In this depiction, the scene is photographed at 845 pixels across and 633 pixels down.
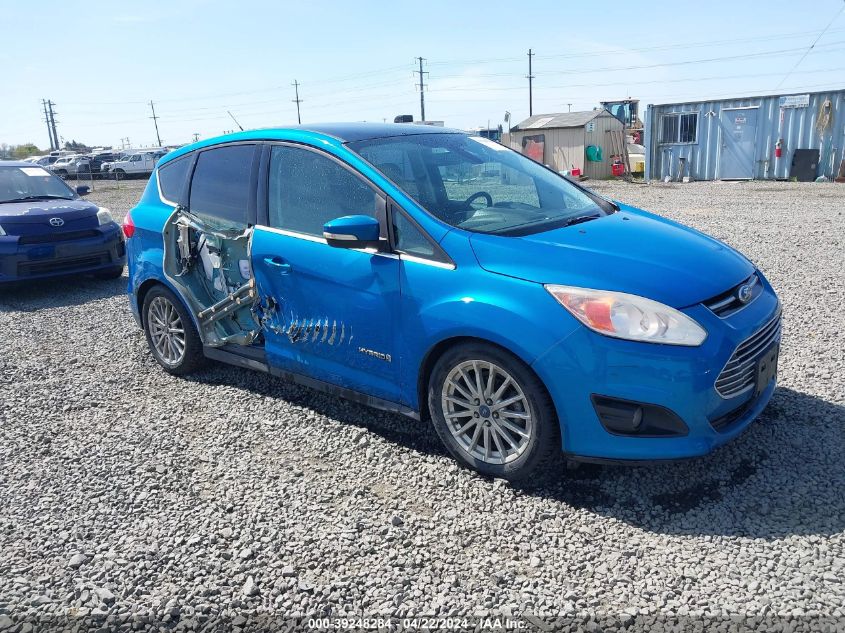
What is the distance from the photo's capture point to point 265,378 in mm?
5145

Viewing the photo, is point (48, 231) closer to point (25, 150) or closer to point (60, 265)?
point (60, 265)

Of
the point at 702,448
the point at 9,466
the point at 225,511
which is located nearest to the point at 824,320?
the point at 702,448

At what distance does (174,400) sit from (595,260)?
319 cm

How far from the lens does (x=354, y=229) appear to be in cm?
348

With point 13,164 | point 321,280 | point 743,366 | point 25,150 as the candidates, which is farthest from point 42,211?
point 25,150

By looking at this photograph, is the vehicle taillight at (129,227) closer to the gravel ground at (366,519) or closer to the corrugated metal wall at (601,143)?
the gravel ground at (366,519)

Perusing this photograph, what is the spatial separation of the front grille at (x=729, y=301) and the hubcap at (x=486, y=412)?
3.18 ft

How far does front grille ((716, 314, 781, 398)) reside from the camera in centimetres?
301

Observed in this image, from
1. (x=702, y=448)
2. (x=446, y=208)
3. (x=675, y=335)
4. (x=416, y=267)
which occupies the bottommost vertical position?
(x=702, y=448)

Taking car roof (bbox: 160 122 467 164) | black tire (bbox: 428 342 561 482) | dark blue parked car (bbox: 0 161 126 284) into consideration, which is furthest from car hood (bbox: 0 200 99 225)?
black tire (bbox: 428 342 561 482)

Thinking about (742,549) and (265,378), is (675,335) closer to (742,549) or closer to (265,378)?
(742,549)

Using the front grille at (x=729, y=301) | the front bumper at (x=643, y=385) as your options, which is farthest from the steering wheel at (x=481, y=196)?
the front grille at (x=729, y=301)

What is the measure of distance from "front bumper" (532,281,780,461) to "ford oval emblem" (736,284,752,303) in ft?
0.59

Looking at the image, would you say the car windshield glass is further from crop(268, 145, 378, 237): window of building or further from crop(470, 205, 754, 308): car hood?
crop(470, 205, 754, 308): car hood
